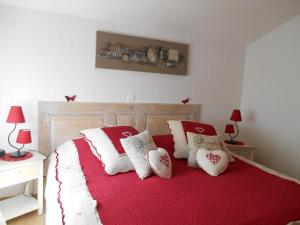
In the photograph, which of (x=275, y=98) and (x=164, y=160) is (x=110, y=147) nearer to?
(x=164, y=160)

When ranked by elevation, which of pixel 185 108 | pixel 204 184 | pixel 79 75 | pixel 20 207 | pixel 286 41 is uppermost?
pixel 286 41

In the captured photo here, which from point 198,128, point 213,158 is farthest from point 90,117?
point 213,158

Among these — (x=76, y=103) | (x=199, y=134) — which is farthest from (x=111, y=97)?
(x=199, y=134)

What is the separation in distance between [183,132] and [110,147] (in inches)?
31.0

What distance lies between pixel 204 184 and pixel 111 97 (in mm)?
1412

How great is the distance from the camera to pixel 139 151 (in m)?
1.85

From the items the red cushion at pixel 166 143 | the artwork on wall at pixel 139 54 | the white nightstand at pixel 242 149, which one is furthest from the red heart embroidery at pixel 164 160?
the white nightstand at pixel 242 149

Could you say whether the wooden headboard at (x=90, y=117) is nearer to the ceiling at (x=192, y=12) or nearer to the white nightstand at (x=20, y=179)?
the white nightstand at (x=20, y=179)

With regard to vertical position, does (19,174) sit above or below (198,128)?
below

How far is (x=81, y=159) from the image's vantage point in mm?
1938

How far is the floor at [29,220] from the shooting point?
6.66 feet

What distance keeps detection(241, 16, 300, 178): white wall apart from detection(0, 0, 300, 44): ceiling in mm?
224

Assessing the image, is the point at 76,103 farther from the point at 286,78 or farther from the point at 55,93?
the point at 286,78

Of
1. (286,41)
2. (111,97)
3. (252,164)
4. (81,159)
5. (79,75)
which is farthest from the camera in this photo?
(286,41)
